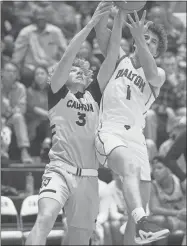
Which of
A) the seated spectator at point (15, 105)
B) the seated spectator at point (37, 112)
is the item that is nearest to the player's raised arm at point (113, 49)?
the seated spectator at point (15, 105)

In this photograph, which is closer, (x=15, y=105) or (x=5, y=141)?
(x=5, y=141)

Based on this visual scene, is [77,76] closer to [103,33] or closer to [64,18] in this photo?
[103,33]

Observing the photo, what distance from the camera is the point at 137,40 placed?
646cm

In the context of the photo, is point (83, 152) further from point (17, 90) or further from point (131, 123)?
point (17, 90)

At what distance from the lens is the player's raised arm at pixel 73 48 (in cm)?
651

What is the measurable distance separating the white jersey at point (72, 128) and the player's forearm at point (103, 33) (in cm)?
57

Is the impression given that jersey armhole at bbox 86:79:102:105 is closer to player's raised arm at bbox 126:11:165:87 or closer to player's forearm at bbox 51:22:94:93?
player's forearm at bbox 51:22:94:93

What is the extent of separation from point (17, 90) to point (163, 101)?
3.16 m

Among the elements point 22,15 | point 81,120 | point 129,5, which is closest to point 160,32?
point 129,5

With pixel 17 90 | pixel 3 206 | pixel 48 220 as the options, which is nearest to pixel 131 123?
pixel 48 220

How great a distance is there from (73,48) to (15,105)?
5.04 meters

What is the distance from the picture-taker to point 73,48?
652cm

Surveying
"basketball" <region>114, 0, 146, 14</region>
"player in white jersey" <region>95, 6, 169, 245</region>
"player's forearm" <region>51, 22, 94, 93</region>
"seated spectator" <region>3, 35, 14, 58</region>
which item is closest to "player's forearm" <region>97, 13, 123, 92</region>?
"player in white jersey" <region>95, 6, 169, 245</region>

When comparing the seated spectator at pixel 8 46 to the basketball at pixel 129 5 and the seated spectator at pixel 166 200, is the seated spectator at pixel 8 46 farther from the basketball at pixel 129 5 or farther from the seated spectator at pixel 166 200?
the basketball at pixel 129 5
